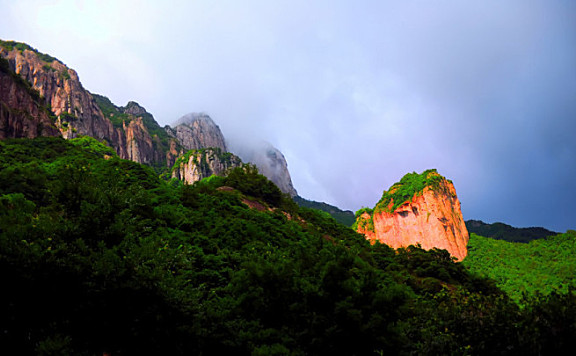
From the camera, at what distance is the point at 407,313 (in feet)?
37.7

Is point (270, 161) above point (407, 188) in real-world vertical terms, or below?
above

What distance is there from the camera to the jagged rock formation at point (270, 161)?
170125mm

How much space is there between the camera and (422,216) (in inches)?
2212

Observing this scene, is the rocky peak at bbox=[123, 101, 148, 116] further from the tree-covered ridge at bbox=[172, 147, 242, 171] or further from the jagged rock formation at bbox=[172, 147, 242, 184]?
the jagged rock formation at bbox=[172, 147, 242, 184]

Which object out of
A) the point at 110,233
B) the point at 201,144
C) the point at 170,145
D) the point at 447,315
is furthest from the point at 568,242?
the point at 201,144

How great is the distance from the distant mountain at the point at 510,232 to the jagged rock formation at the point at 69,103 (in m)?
128

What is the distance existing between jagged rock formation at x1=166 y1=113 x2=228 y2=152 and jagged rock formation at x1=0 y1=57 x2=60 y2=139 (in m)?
97.9

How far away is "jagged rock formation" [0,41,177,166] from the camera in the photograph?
286ft

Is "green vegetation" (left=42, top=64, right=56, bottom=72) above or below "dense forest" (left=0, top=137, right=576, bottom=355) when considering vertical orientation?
above

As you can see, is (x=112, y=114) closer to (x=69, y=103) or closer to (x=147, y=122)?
(x=147, y=122)

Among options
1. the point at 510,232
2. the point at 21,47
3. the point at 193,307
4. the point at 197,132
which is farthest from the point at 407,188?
the point at 197,132

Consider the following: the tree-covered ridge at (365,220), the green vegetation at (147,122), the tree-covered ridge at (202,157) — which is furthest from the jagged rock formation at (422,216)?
the green vegetation at (147,122)

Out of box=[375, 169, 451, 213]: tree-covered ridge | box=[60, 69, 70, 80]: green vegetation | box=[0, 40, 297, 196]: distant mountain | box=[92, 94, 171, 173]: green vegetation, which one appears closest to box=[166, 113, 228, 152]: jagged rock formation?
box=[0, 40, 297, 196]: distant mountain

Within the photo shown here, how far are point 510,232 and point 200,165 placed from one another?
10400cm
